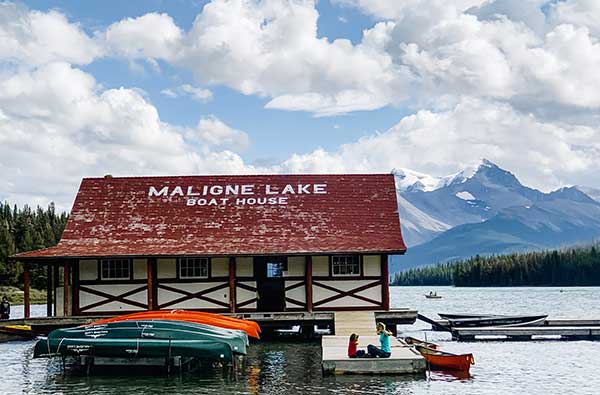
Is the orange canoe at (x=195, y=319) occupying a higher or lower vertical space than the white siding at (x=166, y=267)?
lower

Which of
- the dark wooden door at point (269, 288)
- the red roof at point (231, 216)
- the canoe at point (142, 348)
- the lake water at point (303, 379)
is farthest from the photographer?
the dark wooden door at point (269, 288)

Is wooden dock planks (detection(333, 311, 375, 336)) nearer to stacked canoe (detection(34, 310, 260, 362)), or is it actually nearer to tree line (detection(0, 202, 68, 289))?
stacked canoe (detection(34, 310, 260, 362))

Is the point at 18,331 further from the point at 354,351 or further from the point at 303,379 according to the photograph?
the point at 354,351

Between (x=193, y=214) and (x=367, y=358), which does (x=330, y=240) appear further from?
(x=367, y=358)

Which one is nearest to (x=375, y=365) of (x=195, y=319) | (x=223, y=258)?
(x=195, y=319)

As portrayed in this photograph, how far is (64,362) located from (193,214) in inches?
463

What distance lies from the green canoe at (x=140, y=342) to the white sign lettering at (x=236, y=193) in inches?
532

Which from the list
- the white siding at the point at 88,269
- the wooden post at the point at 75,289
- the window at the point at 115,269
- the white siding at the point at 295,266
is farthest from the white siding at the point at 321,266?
the wooden post at the point at 75,289

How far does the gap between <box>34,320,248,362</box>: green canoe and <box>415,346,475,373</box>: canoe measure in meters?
6.17

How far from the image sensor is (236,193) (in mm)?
41250

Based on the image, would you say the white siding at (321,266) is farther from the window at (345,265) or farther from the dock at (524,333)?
the dock at (524,333)

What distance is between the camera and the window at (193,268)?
37.9 m

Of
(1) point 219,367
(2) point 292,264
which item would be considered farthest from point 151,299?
(1) point 219,367

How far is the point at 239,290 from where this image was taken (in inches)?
1496
